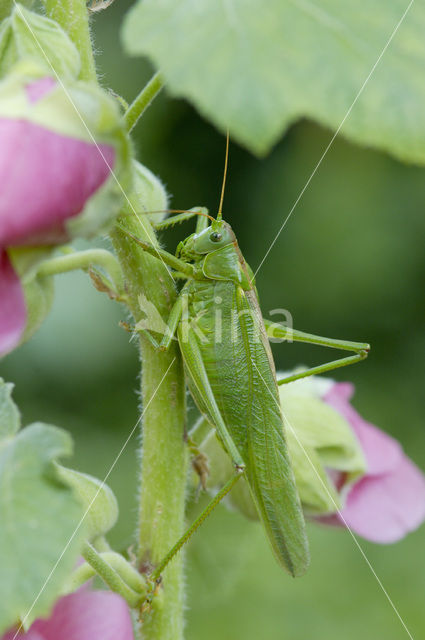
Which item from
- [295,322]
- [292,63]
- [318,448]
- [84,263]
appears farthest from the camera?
[295,322]

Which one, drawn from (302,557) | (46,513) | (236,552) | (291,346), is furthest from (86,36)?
(291,346)

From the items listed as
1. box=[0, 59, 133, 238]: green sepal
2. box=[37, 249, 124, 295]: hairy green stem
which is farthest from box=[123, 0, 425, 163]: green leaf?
box=[37, 249, 124, 295]: hairy green stem

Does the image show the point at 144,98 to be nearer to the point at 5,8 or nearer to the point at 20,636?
the point at 5,8

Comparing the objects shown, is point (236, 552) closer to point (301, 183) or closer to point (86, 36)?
point (86, 36)

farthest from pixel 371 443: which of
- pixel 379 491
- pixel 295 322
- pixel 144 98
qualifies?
pixel 295 322

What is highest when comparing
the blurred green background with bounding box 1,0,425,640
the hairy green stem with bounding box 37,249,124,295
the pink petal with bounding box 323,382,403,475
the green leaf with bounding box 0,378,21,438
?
the hairy green stem with bounding box 37,249,124,295

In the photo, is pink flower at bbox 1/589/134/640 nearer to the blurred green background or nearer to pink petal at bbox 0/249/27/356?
pink petal at bbox 0/249/27/356
